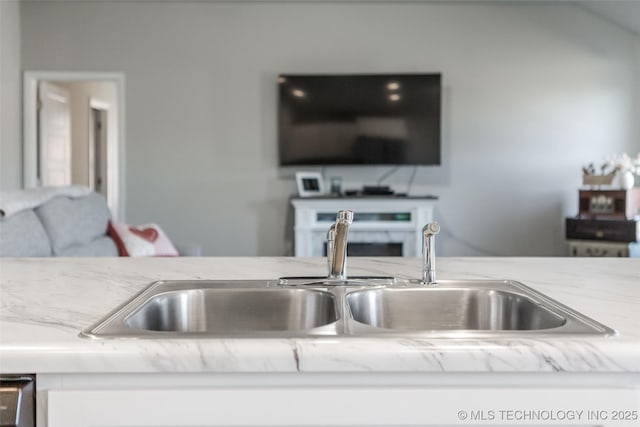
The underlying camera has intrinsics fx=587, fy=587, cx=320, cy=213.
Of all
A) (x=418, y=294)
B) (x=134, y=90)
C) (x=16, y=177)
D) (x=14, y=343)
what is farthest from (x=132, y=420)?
(x=16, y=177)

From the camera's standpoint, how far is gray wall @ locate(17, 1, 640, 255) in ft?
16.3

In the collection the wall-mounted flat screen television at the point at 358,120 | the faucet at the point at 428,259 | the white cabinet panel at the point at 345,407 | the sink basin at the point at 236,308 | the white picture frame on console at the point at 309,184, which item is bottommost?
the white cabinet panel at the point at 345,407

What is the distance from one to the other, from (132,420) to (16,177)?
16.3ft

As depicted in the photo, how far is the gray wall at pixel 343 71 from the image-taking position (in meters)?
4.95

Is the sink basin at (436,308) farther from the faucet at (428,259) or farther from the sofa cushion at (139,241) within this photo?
the sofa cushion at (139,241)

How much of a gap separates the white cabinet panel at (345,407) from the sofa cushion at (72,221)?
2.35 meters

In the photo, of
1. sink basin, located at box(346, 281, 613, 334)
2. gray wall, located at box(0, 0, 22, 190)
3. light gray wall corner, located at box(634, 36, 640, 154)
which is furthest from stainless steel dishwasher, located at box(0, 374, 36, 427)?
light gray wall corner, located at box(634, 36, 640, 154)

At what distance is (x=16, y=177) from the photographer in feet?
16.7

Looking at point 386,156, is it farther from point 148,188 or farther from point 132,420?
point 132,420

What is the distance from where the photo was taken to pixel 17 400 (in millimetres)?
761

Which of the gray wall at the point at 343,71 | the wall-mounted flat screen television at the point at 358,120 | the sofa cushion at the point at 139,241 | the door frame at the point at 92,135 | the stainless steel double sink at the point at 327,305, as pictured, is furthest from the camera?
the door frame at the point at 92,135

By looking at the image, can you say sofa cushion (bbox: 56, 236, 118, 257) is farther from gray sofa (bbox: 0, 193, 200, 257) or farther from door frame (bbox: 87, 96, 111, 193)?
door frame (bbox: 87, 96, 111, 193)

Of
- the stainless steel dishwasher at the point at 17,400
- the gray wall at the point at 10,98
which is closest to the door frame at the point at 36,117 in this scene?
the gray wall at the point at 10,98

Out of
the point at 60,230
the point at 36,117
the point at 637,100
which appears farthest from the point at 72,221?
the point at 637,100
